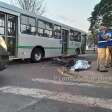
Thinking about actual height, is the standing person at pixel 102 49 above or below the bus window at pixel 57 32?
below

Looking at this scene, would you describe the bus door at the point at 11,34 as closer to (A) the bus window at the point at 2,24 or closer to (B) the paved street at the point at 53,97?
(A) the bus window at the point at 2,24

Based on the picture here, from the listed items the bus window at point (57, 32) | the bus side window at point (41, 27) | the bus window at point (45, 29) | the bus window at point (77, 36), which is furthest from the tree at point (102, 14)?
the bus side window at point (41, 27)

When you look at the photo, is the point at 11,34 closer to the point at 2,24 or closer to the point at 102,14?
the point at 2,24

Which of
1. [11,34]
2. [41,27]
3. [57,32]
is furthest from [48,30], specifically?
[11,34]

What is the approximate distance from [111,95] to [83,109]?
5.22 feet

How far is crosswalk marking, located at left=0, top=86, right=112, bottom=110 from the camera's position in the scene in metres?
6.40

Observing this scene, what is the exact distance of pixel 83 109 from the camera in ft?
19.5

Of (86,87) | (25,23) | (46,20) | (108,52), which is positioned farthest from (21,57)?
(86,87)

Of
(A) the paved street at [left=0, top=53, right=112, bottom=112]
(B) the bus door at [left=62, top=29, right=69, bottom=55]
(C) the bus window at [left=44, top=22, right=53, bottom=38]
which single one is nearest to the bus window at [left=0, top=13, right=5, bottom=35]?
(C) the bus window at [left=44, top=22, right=53, bottom=38]

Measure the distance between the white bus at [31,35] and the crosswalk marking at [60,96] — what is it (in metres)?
6.84

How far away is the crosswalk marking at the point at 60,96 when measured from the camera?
21.0 ft

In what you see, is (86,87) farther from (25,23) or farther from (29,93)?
(25,23)

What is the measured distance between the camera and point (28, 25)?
643 inches

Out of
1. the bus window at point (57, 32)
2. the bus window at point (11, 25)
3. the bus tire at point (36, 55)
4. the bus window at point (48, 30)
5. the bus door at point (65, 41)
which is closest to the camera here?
the bus window at point (11, 25)
